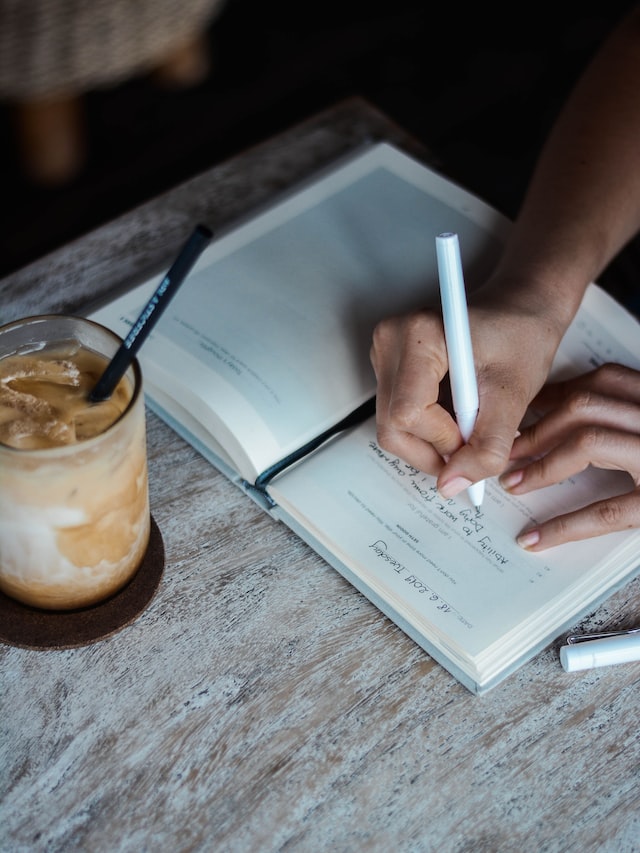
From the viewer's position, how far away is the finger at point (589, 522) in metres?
0.72

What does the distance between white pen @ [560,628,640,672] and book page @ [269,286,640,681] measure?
0.02 m

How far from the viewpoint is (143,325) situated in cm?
59

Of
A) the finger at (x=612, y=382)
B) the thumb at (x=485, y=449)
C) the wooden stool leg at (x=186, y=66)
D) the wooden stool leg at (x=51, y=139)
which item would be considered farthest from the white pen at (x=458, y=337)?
the wooden stool leg at (x=186, y=66)

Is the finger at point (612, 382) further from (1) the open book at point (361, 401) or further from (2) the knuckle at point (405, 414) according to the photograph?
(2) the knuckle at point (405, 414)

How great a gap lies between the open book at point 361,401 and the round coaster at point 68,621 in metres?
0.13

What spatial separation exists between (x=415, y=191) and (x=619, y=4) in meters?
1.61

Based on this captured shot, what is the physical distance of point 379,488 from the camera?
0.77m

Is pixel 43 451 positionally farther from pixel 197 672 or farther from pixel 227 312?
pixel 227 312

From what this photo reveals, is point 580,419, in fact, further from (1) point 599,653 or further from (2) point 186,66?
(2) point 186,66

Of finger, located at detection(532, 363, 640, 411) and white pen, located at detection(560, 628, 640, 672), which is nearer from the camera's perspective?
white pen, located at detection(560, 628, 640, 672)

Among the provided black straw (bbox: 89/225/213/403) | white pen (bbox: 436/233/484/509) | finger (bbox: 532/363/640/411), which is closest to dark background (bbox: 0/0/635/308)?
finger (bbox: 532/363/640/411)

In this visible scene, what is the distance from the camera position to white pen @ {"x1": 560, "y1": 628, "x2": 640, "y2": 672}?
694 millimetres

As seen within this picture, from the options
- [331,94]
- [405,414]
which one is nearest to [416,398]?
[405,414]

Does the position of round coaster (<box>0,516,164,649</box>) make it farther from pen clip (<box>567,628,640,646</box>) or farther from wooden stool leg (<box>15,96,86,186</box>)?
wooden stool leg (<box>15,96,86,186</box>)
